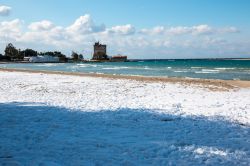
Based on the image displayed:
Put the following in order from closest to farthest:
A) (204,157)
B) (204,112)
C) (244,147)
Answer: (204,157) → (244,147) → (204,112)

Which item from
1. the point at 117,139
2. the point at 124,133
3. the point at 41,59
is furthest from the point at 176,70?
the point at 41,59

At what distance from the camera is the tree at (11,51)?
7121 inches

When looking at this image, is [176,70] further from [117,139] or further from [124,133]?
[117,139]

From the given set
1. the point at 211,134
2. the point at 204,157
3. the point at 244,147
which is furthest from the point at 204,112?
the point at 204,157

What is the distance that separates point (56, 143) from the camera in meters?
7.70

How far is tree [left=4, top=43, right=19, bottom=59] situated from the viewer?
180875mm

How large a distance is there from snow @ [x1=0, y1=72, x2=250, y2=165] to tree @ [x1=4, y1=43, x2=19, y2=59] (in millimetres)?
176291

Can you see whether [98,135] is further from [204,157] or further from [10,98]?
[10,98]

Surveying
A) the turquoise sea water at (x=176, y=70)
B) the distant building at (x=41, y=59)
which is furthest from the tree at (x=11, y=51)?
the turquoise sea water at (x=176, y=70)

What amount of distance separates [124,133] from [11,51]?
183760 millimetres

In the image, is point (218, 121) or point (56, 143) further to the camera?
point (218, 121)

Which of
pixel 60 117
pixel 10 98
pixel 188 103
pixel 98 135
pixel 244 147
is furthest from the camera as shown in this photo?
pixel 10 98

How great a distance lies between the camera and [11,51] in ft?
598

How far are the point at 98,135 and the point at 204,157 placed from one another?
9.05ft
